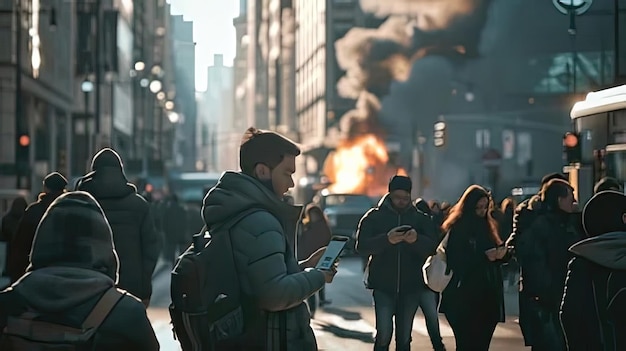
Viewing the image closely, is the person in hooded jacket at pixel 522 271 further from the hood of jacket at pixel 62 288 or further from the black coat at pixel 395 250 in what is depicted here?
the hood of jacket at pixel 62 288

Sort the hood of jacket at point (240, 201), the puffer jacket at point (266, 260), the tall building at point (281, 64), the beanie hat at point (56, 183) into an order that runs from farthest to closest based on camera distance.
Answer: the tall building at point (281, 64), the beanie hat at point (56, 183), the hood of jacket at point (240, 201), the puffer jacket at point (266, 260)

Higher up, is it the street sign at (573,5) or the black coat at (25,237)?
the street sign at (573,5)

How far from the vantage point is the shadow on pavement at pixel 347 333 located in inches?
609

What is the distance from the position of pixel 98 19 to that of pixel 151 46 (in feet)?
275

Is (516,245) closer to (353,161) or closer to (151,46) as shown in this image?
(353,161)

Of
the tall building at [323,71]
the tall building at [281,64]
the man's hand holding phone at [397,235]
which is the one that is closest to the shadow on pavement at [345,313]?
the man's hand holding phone at [397,235]

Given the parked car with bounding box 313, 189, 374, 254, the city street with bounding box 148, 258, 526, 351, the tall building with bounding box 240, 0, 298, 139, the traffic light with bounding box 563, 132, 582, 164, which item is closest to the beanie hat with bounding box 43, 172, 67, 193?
the city street with bounding box 148, 258, 526, 351

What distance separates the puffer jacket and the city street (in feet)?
26.9

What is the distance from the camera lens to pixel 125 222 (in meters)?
10.1

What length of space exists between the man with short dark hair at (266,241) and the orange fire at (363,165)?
176 feet

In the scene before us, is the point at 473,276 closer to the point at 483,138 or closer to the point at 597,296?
the point at 597,296

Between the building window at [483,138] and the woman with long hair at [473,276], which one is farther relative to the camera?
the building window at [483,138]

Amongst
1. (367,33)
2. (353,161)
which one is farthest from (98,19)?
(367,33)

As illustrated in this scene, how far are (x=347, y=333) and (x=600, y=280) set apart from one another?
9813 mm
